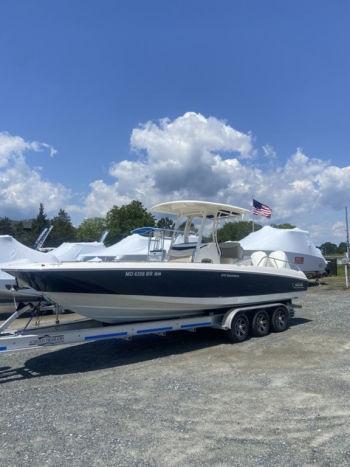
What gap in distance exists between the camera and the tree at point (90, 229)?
7556 centimetres

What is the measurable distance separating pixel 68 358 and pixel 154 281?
222 centimetres

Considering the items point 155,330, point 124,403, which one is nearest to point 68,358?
point 155,330

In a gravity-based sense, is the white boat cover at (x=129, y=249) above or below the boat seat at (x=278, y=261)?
above

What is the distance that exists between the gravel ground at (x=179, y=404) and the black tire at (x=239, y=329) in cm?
26

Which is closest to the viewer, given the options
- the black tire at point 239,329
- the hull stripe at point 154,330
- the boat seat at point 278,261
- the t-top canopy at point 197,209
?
the hull stripe at point 154,330

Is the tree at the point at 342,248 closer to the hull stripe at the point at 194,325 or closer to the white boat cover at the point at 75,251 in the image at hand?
the white boat cover at the point at 75,251

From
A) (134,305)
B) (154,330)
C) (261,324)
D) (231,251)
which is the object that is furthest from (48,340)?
(261,324)

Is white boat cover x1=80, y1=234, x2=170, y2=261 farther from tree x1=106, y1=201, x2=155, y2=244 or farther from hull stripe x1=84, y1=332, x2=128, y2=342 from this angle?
tree x1=106, y1=201, x2=155, y2=244

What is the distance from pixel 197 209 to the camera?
10.6 m

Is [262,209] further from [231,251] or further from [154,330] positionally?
[154,330]

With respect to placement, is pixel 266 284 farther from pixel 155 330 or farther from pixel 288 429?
pixel 288 429

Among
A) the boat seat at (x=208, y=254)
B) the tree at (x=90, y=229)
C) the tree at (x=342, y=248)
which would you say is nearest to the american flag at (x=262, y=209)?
the boat seat at (x=208, y=254)

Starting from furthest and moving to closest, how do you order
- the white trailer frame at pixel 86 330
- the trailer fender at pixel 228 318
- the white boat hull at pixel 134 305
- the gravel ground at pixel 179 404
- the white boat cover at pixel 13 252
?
the white boat cover at pixel 13 252 < the trailer fender at pixel 228 318 < the white boat hull at pixel 134 305 < the white trailer frame at pixel 86 330 < the gravel ground at pixel 179 404

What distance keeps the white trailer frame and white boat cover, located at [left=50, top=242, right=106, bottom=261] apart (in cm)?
1555
